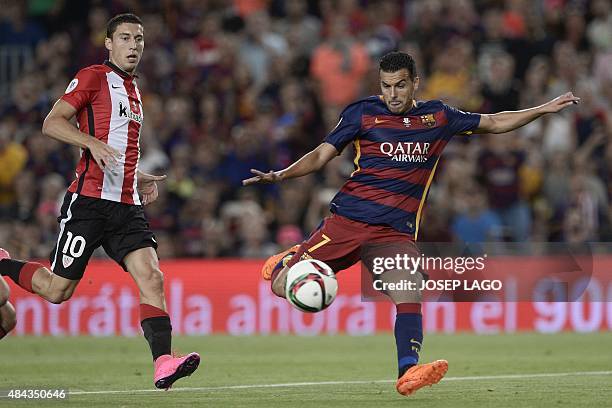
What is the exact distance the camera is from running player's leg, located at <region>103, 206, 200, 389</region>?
9539 mm

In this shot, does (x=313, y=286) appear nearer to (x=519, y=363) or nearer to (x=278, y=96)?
(x=519, y=363)

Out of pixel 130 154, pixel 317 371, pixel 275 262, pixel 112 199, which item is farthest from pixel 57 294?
pixel 317 371

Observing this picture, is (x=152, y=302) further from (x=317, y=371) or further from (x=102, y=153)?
(x=317, y=371)

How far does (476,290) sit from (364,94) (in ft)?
13.1

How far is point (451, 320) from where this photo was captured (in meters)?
16.9

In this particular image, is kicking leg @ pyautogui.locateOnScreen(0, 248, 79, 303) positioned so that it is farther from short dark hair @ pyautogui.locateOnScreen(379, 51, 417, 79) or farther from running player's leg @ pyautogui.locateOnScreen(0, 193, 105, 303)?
short dark hair @ pyautogui.locateOnScreen(379, 51, 417, 79)

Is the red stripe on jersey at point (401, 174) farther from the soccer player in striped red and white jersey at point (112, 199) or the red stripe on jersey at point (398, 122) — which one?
the soccer player in striped red and white jersey at point (112, 199)

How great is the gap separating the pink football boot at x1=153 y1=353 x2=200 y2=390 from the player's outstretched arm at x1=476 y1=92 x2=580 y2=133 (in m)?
2.84

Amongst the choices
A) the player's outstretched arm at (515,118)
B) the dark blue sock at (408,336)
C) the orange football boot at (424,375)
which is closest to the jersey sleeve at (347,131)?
the player's outstretched arm at (515,118)

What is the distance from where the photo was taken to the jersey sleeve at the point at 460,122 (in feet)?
32.9

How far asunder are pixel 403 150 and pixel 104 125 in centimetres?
221

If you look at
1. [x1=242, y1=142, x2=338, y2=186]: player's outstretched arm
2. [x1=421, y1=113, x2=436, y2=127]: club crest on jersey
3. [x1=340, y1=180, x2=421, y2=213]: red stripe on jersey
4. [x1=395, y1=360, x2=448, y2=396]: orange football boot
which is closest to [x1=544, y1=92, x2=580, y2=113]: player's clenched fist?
[x1=421, y1=113, x2=436, y2=127]: club crest on jersey

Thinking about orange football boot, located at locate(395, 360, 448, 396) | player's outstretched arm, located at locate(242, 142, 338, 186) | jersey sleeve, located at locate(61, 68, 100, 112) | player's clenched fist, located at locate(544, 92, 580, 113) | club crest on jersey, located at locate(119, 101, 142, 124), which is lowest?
orange football boot, located at locate(395, 360, 448, 396)

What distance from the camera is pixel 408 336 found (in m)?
9.36
